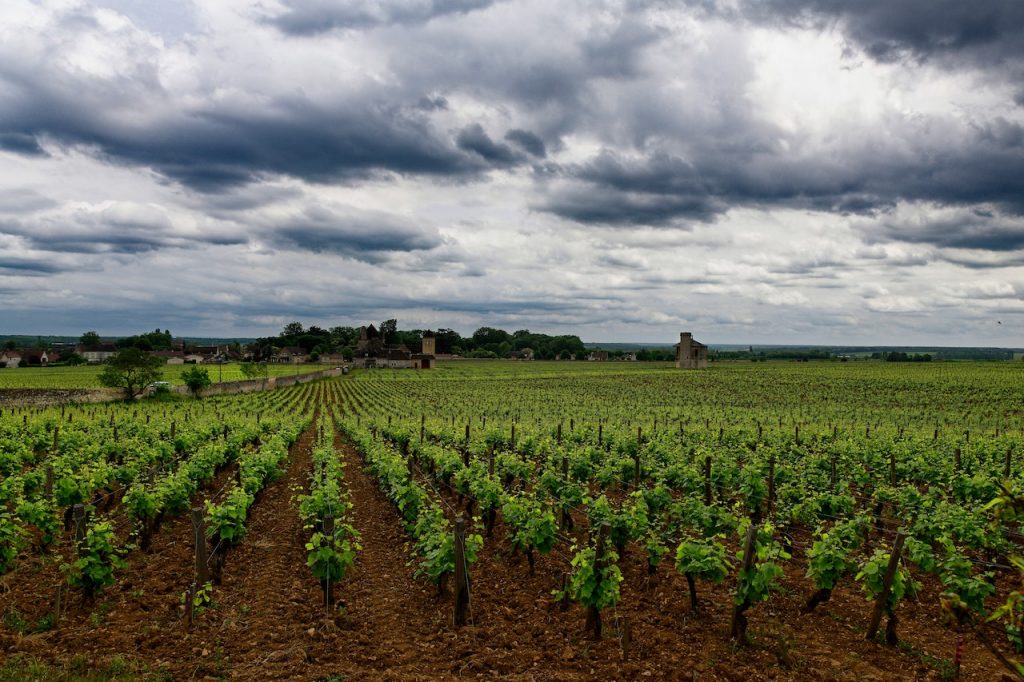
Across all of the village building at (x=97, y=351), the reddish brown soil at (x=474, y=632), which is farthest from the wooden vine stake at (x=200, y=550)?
the village building at (x=97, y=351)

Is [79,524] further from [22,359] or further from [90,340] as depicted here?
[90,340]

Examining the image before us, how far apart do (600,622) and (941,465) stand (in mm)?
13928

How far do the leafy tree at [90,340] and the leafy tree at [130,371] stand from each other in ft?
444

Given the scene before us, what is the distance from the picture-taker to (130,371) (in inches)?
2147

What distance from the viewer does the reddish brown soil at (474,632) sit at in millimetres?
8266

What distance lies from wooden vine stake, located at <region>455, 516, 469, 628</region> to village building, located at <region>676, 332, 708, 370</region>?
117660 millimetres

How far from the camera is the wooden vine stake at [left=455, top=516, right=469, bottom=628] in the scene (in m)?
9.55

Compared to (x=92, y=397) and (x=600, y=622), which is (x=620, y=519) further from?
(x=92, y=397)

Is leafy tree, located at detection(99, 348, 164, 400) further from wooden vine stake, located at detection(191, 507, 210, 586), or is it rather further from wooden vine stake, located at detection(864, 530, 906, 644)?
wooden vine stake, located at detection(864, 530, 906, 644)

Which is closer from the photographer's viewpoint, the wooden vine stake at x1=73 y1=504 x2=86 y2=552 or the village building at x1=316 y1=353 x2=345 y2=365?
the wooden vine stake at x1=73 y1=504 x2=86 y2=552

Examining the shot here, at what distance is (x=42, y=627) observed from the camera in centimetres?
938

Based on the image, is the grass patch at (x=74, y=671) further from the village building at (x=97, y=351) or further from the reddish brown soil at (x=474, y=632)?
the village building at (x=97, y=351)

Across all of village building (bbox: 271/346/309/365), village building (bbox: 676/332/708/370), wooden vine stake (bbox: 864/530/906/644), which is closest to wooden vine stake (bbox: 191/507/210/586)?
wooden vine stake (bbox: 864/530/906/644)

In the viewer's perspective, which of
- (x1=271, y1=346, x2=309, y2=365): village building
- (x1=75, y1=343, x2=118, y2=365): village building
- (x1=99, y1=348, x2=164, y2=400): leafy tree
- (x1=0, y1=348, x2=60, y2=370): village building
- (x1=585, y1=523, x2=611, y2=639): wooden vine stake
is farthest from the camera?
(x1=271, y1=346, x2=309, y2=365): village building
